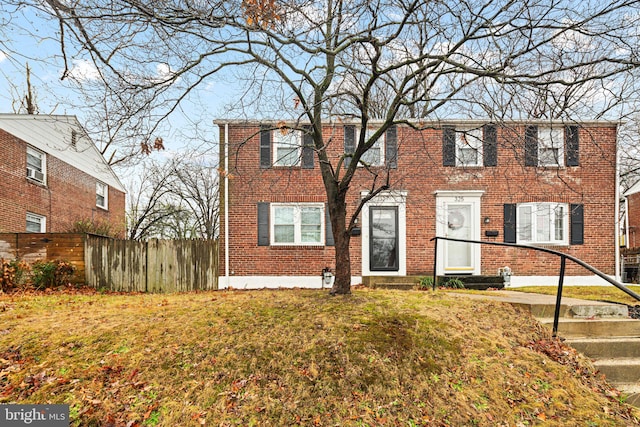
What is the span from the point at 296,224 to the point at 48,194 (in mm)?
11110

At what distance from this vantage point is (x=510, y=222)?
37.6 ft

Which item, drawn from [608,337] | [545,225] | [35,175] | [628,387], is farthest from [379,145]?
[35,175]

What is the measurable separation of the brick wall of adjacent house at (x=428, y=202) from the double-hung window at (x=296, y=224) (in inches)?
7.9

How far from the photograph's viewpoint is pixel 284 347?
4.15m

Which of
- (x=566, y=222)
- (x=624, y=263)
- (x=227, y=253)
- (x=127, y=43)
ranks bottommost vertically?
(x=624, y=263)

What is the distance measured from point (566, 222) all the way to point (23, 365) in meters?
13.0

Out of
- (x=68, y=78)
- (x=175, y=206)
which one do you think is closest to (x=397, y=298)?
(x=68, y=78)

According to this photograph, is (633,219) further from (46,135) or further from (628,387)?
(46,135)

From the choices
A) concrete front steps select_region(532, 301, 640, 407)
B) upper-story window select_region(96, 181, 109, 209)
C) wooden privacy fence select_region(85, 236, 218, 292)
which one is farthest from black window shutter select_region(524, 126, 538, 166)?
upper-story window select_region(96, 181, 109, 209)

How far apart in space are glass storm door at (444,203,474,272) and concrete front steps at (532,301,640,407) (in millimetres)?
6182

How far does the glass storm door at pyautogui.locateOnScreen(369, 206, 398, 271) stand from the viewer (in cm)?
1153

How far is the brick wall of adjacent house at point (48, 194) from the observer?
517 inches

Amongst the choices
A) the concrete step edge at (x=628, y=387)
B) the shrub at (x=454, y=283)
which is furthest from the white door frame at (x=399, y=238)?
the concrete step edge at (x=628, y=387)

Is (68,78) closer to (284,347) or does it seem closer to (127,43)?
(127,43)
